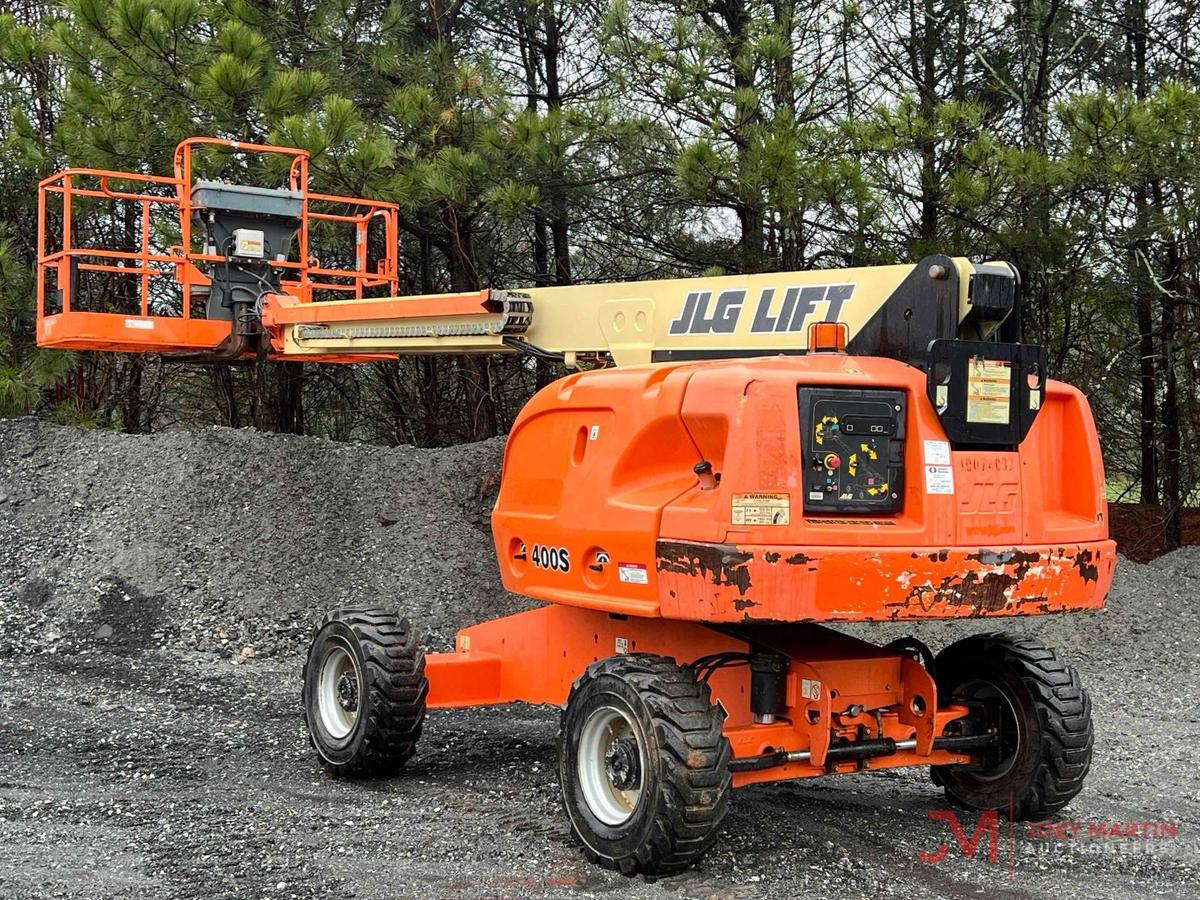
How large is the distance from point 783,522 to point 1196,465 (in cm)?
863

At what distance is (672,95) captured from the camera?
34.0ft

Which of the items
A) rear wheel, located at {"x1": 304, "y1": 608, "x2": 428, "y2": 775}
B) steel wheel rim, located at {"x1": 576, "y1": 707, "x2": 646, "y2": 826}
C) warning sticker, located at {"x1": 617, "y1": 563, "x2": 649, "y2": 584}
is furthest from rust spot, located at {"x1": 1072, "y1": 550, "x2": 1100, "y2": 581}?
rear wheel, located at {"x1": 304, "y1": 608, "x2": 428, "y2": 775}

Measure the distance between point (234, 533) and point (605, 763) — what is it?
6.56m

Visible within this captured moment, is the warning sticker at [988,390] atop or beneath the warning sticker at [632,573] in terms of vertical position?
atop

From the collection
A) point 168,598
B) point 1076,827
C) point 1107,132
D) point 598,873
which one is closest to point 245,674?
point 168,598

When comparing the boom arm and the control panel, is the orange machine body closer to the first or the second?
the control panel

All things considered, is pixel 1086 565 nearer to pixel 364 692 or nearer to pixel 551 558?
pixel 551 558

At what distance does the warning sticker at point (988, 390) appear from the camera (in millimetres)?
5035

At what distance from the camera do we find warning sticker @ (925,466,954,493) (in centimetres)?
495

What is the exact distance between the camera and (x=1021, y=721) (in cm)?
586

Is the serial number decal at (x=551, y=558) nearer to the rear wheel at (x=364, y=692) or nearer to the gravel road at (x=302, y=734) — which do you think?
the rear wheel at (x=364, y=692)

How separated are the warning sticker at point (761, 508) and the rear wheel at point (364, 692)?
89.4 inches

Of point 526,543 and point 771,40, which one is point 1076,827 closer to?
point 526,543

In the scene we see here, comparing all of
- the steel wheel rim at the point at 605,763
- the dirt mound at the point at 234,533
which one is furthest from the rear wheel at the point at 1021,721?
the dirt mound at the point at 234,533
